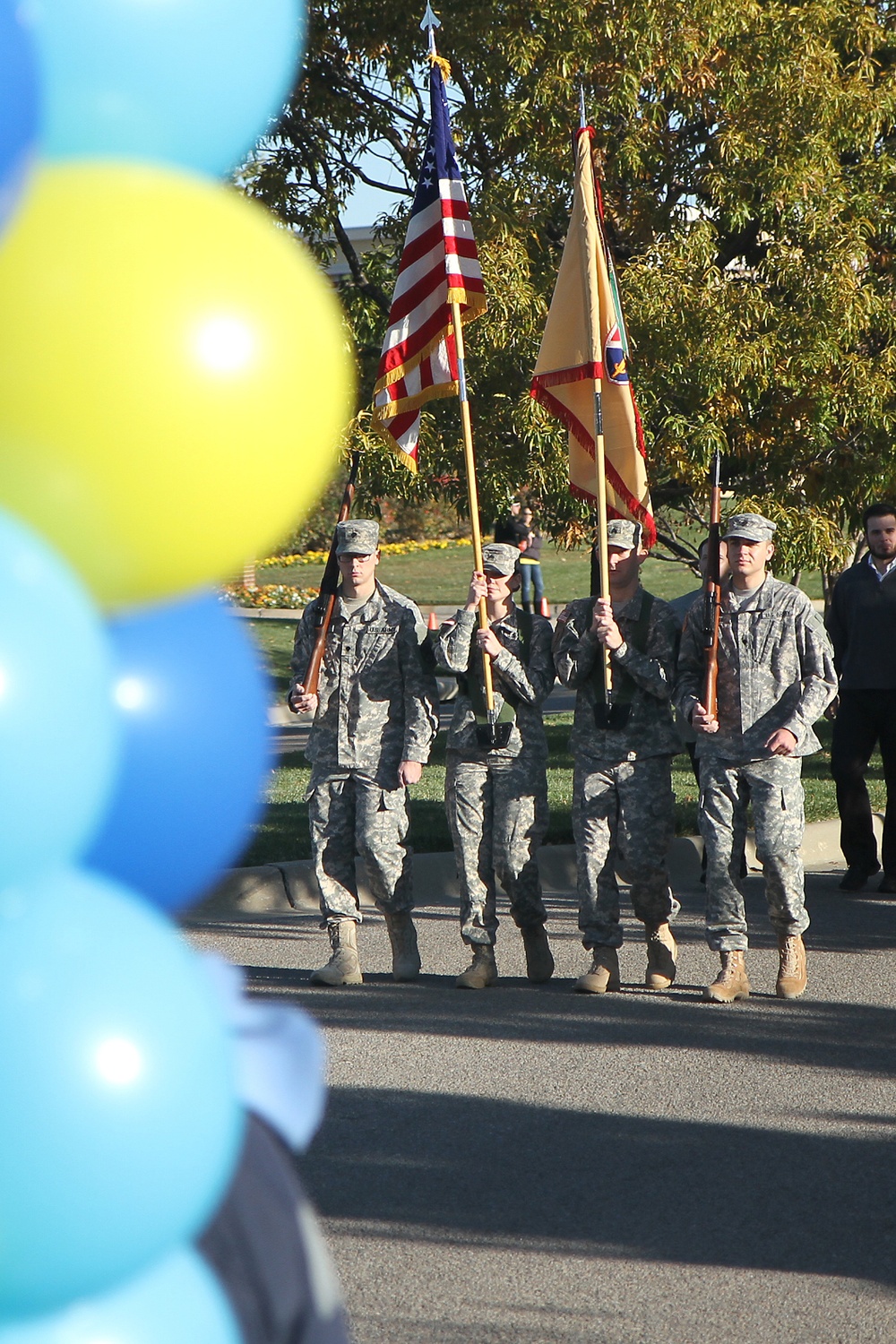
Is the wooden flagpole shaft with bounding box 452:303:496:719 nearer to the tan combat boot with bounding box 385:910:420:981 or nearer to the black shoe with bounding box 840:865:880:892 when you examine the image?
the tan combat boot with bounding box 385:910:420:981

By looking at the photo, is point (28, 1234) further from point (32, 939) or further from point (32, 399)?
point (32, 399)

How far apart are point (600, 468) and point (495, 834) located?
174cm

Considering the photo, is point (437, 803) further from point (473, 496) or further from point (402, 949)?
point (473, 496)

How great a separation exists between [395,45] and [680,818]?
6.06m

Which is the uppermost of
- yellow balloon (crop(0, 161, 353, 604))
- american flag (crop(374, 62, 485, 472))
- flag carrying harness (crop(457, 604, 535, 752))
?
american flag (crop(374, 62, 485, 472))

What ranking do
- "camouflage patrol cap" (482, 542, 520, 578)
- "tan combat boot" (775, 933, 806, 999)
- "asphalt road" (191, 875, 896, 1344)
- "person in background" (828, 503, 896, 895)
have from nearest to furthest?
"asphalt road" (191, 875, 896, 1344), "tan combat boot" (775, 933, 806, 999), "camouflage patrol cap" (482, 542, 520, 578), "person in background" (828, 503, 896, 895)

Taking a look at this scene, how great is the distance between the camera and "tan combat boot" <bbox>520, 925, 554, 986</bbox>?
721cm

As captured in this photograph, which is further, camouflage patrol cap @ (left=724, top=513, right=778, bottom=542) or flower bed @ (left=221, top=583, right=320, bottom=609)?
flower bed @ (left=221, top=583, right=320, bottom=609)

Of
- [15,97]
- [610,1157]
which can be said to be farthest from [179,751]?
[610,1157]

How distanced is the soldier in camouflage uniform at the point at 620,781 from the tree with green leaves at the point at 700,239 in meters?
3.54

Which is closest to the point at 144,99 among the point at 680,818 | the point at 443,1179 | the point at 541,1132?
the point at 443,1179

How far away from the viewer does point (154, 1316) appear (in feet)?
5.43

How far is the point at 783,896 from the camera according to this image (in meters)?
6.86

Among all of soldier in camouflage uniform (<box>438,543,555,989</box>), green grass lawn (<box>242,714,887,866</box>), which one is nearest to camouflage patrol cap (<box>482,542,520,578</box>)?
soldier in camouflage uniform (<box>438,543,555,989</box>)
